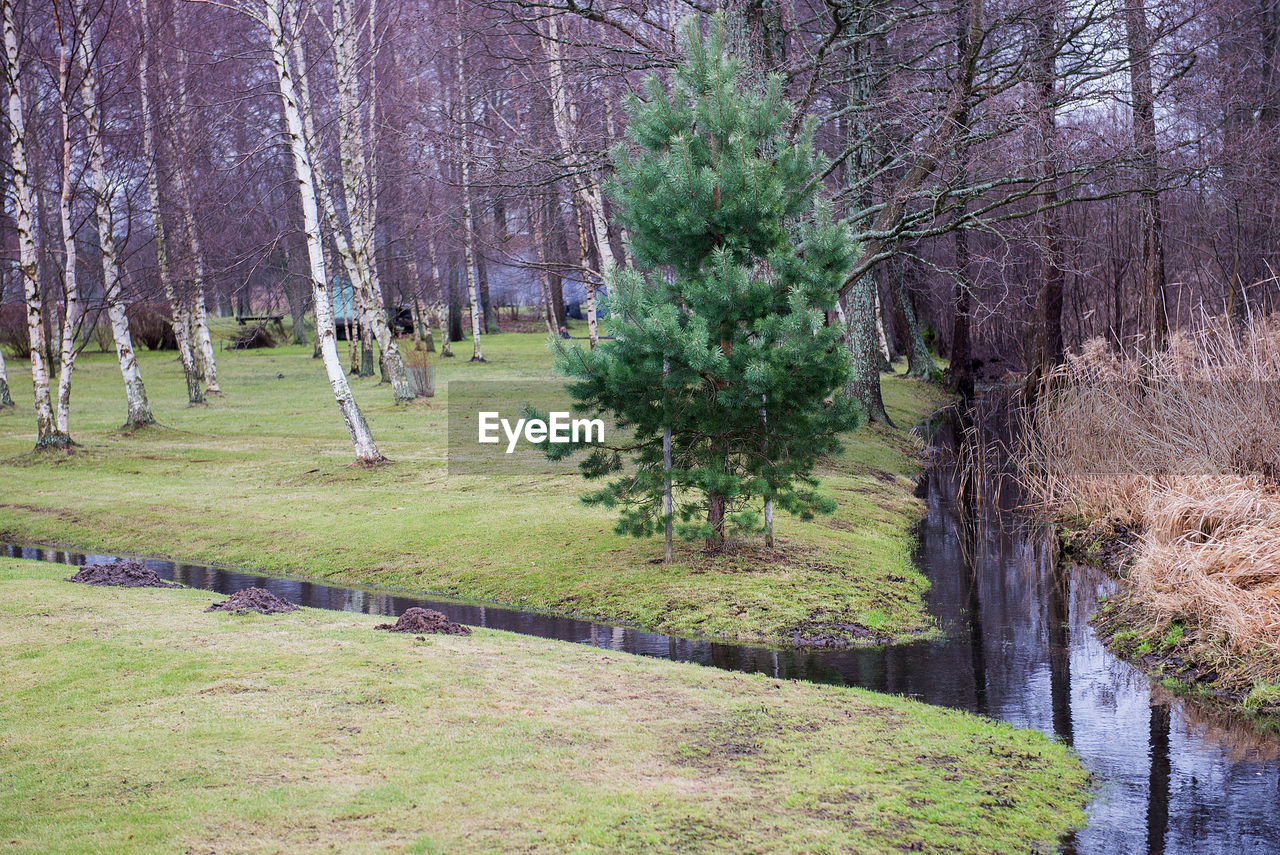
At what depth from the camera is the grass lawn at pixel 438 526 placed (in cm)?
994

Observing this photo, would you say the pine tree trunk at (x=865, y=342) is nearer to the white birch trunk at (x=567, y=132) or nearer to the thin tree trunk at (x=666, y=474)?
the white birch trunk at (x=567, y=132)

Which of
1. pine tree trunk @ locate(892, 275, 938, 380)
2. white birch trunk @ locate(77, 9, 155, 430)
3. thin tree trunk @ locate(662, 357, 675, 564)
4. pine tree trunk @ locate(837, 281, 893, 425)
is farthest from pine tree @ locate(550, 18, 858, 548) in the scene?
pine tree trunk @ locate(892, 275, 938, 380)

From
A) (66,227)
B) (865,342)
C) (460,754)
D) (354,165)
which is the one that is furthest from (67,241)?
(460,754)

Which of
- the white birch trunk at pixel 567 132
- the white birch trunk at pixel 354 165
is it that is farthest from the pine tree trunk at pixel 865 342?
the white birch trunk at pixel 354 165

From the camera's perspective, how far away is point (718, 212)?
965cm

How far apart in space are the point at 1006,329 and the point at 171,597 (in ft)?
91.2

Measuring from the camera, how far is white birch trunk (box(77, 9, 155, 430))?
1797 centimetres

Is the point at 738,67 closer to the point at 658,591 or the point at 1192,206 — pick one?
the point at 658,591

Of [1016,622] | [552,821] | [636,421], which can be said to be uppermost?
[636,421]

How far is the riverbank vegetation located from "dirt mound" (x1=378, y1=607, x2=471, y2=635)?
17.6 ft

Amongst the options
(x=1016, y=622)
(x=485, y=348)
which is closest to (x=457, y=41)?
(x=1016, y=622)

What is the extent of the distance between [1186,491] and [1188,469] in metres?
0.66

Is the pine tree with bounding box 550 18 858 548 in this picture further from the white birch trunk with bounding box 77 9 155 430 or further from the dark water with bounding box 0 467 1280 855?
the white birch trunk with bounding box 77 9 155 430

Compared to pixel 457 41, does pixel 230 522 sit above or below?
below
